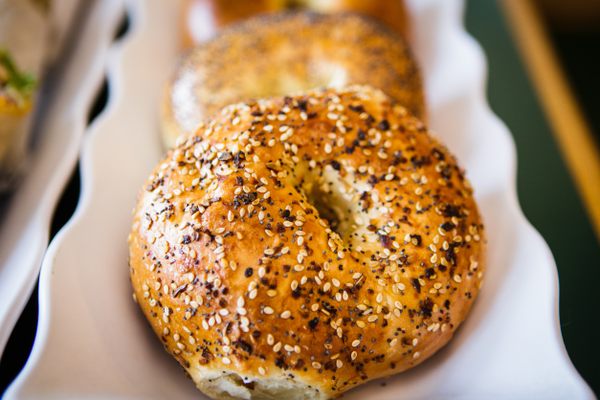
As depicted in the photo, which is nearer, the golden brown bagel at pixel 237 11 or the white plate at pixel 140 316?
the white plate at pixel 140 316

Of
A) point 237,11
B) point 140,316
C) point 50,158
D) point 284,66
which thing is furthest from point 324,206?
point 237,11

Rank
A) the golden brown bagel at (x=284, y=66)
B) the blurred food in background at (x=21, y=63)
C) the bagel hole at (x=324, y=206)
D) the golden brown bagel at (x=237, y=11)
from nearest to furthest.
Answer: the bagel hole at (x=324, y=206), the blurred food in background at (x=21, y=63), the golden brown bagel at (x=284, y=66), the golden brown bagel at (x=237, y=11)

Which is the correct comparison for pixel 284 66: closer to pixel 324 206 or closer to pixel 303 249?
pixel 324 206

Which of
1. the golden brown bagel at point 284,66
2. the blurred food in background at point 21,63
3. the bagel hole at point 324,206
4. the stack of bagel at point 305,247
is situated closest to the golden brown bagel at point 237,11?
the golden brown bagel at point 284,66

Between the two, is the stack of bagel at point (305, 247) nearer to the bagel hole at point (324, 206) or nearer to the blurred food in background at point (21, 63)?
the bagel hole at point (324, 206)

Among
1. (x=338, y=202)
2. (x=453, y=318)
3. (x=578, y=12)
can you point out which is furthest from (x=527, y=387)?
(x=578, y=12)

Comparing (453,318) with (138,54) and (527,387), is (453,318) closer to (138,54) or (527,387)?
(527,387)
